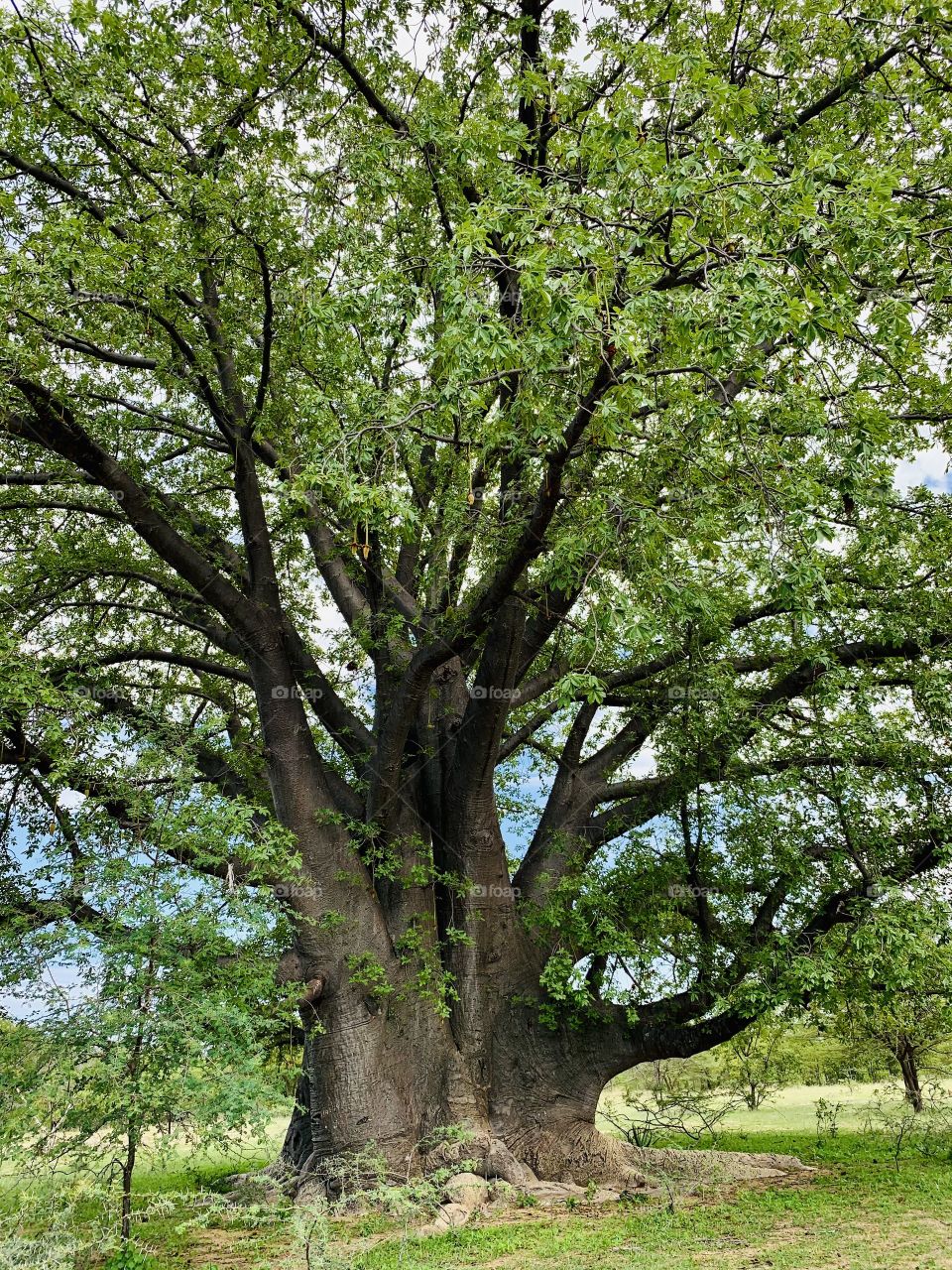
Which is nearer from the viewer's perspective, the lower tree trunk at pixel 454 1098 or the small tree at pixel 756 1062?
the lower tree trunk at pixel 454 1098

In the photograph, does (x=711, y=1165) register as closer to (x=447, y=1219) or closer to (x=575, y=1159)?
(x=575, y=1159)

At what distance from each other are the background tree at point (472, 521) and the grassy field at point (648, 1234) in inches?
47.7

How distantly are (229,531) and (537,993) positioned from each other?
6606 millimetres

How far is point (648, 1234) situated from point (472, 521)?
628 centimetres

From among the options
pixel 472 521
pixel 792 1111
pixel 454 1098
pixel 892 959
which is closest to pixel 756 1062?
pixel 792 1111

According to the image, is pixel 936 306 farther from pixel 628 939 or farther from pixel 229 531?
pixel 229 531

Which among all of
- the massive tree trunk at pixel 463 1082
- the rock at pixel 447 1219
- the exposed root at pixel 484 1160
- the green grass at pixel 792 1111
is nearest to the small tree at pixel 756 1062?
the green grass at pixel 792 1111

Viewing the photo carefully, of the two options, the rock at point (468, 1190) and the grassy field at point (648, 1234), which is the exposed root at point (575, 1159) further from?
the rock at point (468, 1190)

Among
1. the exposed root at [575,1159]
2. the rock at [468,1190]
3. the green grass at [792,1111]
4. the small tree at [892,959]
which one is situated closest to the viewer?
the small tree at [892,959]

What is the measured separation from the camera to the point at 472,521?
811 cm

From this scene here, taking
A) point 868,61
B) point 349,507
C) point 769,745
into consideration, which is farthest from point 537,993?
point 868,61

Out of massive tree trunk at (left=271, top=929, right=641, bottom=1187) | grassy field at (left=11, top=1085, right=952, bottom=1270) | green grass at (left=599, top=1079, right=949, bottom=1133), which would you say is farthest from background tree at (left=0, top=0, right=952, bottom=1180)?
green grass at (left=599, top=1079, right=949, bottom=1133)

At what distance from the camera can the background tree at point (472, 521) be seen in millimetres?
6664

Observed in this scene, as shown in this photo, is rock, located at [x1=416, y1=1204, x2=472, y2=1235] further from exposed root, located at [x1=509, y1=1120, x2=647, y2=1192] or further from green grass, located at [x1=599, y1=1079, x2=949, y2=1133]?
green grass, located at [x1=599, y1=1079, x2=949, y2=1133]
